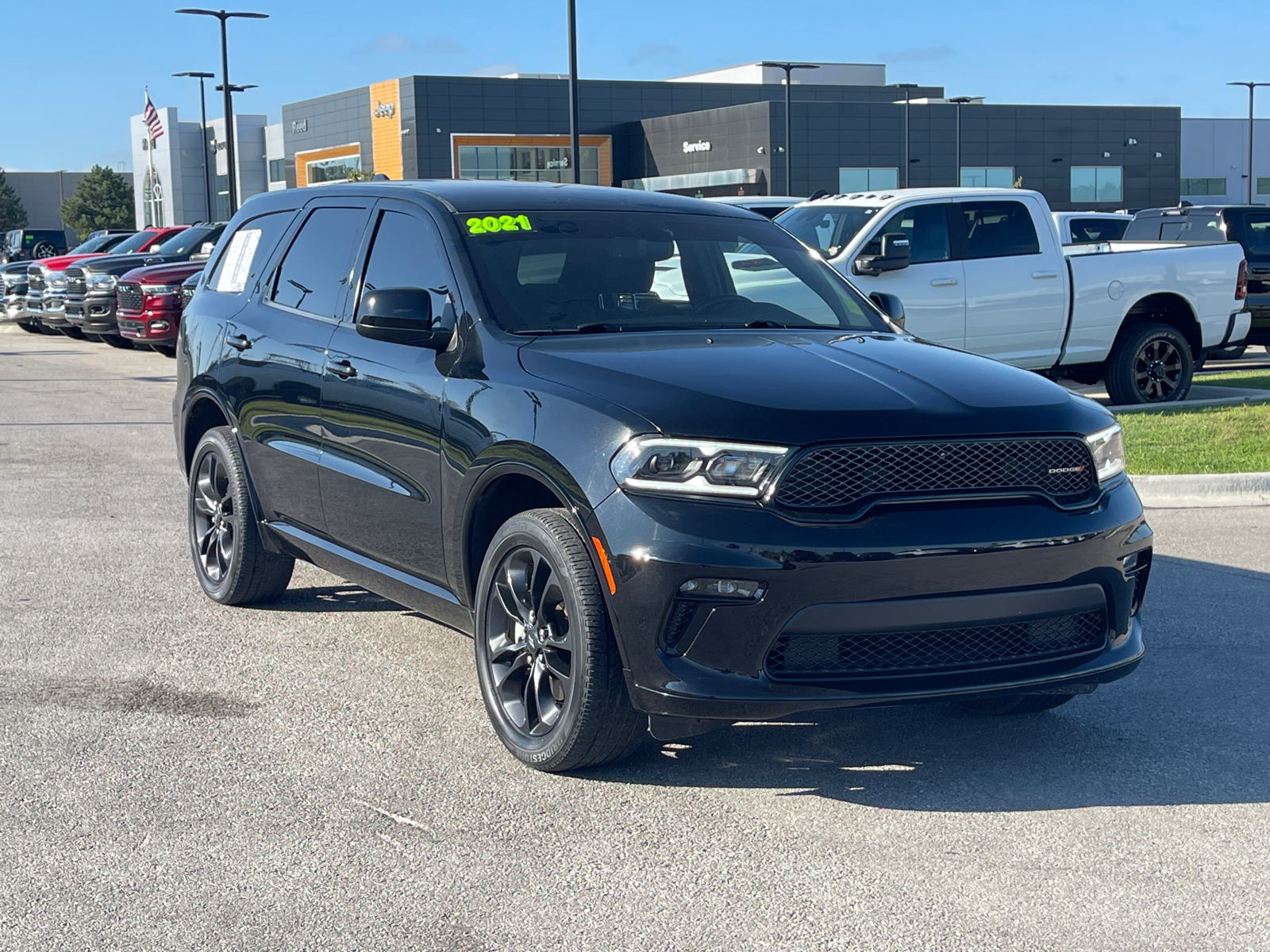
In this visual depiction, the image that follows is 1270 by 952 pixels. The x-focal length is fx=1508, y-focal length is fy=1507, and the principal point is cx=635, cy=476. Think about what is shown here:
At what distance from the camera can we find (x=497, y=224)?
544 centimetres

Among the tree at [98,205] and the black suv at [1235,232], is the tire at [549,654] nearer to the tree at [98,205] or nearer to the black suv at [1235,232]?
the black suv at [1235,232]

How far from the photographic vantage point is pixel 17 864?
12.8ft

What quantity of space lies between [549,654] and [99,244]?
30297mm

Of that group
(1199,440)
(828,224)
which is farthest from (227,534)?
(828,224)

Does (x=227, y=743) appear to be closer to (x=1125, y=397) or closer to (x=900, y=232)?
(x=900, y=232)

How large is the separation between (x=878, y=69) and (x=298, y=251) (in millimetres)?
116720

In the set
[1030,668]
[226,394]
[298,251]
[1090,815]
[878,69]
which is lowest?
[1090,815]

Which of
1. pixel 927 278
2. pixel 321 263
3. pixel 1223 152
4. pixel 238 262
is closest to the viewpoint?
pixel 321 263

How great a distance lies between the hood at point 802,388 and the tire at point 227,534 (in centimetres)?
224

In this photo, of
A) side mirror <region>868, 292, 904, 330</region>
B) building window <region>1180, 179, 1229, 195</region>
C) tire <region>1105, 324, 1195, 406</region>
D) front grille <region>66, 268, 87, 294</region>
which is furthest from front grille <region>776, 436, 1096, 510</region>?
building window <region>1180, 179, 1229, 195</region>

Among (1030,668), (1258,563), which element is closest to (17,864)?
(1030,668)

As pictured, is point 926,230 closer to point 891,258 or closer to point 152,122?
point 891,258

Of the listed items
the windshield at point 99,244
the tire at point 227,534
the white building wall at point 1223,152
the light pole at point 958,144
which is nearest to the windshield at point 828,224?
the tire at point 227,534

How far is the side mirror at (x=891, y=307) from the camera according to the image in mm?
6125
